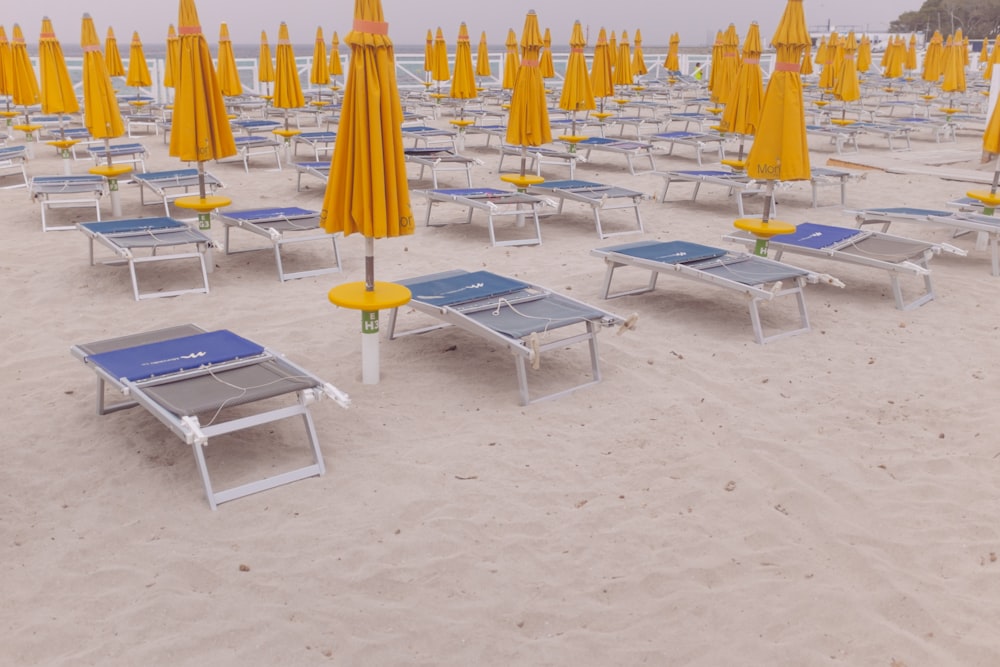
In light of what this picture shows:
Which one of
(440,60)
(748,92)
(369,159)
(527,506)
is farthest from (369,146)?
(440,60)

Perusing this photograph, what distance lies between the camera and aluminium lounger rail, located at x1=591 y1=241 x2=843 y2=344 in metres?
5.75

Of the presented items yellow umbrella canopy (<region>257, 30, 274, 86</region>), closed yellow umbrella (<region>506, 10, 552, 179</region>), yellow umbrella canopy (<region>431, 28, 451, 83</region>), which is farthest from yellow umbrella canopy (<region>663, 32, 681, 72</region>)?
closed yellow umbrella (<region>506, 10, 552, 179</region>)

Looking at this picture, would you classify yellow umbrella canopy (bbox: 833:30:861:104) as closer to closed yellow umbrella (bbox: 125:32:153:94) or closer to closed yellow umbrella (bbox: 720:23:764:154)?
closed yellow umbrella (bbox: 720:23:764:154)

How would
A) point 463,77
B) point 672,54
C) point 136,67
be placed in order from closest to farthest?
point 463,77, point 136,67, point 672,54

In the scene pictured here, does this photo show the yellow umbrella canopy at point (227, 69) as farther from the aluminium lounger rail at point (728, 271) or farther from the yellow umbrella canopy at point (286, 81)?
the aluminium lounger rail at point (728, 271)

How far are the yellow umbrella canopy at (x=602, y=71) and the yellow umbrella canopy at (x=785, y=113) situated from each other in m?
7.34

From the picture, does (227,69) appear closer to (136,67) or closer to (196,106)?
(136,67)

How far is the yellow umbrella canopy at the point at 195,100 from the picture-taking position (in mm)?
6711

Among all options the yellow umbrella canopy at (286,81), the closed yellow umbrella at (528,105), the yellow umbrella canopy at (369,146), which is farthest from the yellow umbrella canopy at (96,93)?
the yellow umbrella canopy at (369,146)

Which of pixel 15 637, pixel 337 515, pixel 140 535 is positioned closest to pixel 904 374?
pixel 337 515

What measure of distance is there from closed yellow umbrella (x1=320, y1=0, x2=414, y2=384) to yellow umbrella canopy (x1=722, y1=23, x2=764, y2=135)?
6349mm

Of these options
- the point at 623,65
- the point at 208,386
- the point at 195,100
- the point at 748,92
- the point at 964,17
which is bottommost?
the point at 208,386

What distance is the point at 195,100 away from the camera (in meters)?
6.84

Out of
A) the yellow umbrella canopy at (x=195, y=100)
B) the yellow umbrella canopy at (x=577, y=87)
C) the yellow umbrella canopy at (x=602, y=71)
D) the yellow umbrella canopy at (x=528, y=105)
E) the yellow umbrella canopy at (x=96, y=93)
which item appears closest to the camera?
the yellow umbrella canopy at (x=195, y=100)
